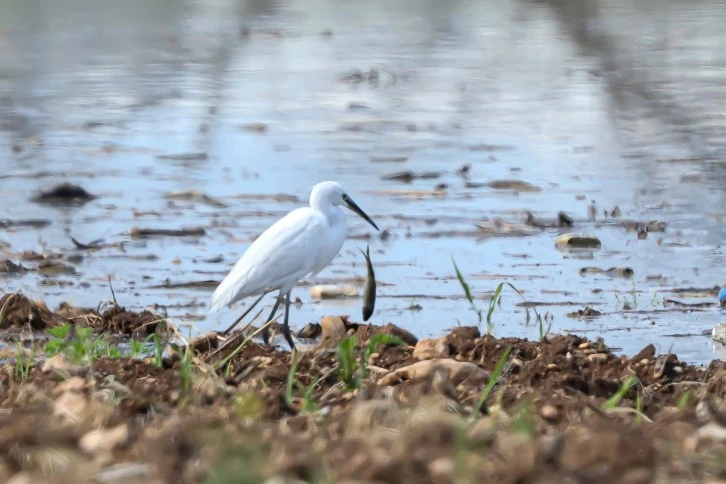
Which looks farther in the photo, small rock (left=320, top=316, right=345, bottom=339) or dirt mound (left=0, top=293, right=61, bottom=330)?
dirt mound (left=0, top=293, right=61, bottom=330)

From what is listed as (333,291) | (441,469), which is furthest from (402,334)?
(441,469)

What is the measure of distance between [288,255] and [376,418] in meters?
3.00

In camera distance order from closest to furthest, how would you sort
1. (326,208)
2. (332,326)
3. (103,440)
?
(103,440), (332,326), (326,208)

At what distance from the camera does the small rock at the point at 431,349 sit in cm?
506

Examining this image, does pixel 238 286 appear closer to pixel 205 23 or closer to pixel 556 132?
pixel 556 132

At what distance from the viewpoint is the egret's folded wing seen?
6.22 meters

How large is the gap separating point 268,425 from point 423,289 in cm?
313

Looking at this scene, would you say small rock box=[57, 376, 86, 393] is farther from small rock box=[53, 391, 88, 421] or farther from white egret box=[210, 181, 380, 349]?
white egret box=[210, 181, 380, 349]

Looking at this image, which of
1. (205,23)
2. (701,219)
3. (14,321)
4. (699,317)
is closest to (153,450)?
(14,321)

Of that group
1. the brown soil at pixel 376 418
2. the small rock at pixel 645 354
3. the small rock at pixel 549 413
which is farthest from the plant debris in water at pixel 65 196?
the small rock at pixel 549 413

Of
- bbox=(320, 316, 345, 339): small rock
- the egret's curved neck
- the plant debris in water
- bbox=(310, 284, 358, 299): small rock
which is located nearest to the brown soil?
bbox=(320, 316, 345, 339): small rock

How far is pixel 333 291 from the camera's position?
6805mm

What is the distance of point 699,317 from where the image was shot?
614 centimetres

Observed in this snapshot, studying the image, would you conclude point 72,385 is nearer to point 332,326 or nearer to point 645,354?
point 332,326
